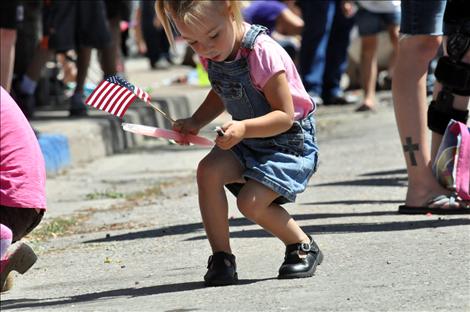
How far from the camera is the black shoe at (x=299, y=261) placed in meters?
4.84

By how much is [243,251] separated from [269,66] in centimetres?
102

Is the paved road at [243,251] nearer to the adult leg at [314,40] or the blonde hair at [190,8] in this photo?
the blonde hair at [190,8]

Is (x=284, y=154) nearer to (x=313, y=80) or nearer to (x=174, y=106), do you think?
(x=174, y=106)

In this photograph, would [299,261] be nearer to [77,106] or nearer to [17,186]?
[17,186]

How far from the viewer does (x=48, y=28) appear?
10523 millimetres

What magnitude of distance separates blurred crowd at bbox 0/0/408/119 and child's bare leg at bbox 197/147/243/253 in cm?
312

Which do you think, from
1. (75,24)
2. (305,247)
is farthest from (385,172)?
(75,24)

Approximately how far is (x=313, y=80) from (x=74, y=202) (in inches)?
207

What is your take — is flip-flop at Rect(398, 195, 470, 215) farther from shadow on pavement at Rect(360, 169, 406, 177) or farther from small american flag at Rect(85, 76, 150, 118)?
small american flag at Rect(85, 76, 150, 118)

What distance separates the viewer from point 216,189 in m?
4.84

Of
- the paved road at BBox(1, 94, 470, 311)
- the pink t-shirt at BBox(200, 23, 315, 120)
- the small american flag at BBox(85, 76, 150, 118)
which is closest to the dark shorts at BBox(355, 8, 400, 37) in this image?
the paved road at BBox(1, 94, 470, 311)

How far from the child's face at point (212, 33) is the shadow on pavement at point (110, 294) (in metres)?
0.85

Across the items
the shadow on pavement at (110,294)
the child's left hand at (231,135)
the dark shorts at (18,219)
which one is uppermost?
the child's left hand at (231,135)

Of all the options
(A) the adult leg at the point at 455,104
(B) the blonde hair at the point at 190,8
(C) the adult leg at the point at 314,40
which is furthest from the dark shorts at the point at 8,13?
(C) the adult leg at the point at 314,40
